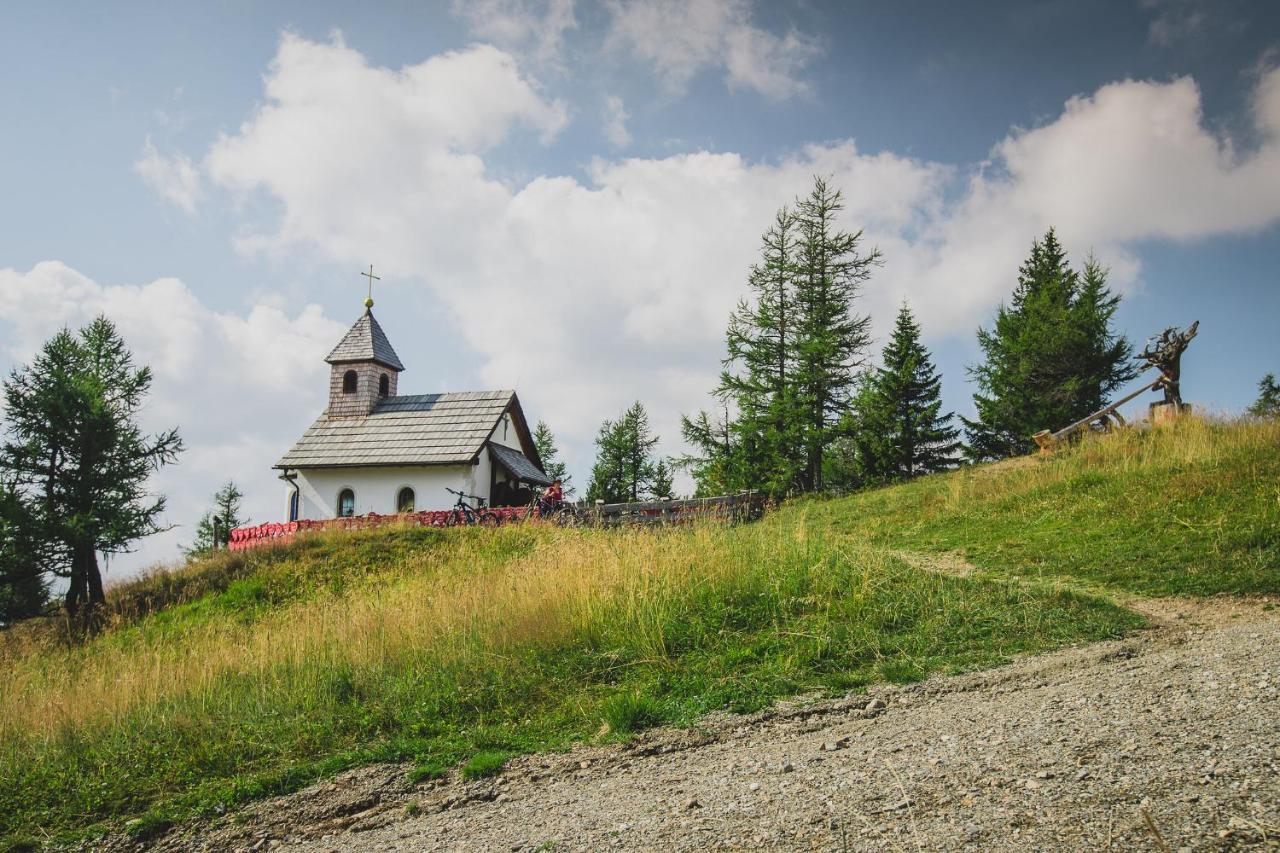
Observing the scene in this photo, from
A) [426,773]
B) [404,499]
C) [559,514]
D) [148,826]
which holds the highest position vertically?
[404,499]

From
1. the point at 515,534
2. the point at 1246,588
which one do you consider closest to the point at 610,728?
the point at 1246,588

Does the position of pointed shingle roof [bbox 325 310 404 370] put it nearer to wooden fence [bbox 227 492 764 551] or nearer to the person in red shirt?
wooden fence [bbox 227 492 764 551]

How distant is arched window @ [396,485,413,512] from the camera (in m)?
31.6

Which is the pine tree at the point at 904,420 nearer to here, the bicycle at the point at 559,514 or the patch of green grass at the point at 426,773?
the bicycle at the point at 559,514

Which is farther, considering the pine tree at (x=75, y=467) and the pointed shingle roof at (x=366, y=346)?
the pointed shingle roof at (x=366, y=346)

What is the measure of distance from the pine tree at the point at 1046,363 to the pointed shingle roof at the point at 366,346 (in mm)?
29325

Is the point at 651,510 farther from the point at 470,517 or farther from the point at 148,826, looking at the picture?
the point at 148,826

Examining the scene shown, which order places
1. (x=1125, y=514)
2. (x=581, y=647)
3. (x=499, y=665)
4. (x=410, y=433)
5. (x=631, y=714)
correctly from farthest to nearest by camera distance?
1. (x=410, y=433)
2. (x=1125, y=514)
3. (x=581, y=647)
4. (x=499, y=665)
5. (x=631, y=714)

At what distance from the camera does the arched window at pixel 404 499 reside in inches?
1243

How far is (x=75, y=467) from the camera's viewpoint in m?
24.7

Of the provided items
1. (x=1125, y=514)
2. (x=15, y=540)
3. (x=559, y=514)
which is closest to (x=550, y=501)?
(x=559, y=514)

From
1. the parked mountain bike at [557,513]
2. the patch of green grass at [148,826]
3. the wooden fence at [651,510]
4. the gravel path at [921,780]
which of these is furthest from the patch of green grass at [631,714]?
the parked mountain bike at [557,513]

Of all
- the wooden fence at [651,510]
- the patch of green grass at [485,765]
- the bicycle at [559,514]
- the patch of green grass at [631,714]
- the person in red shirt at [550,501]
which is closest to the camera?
the patch of green grass at [485,765]

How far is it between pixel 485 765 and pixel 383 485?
28141 mm
